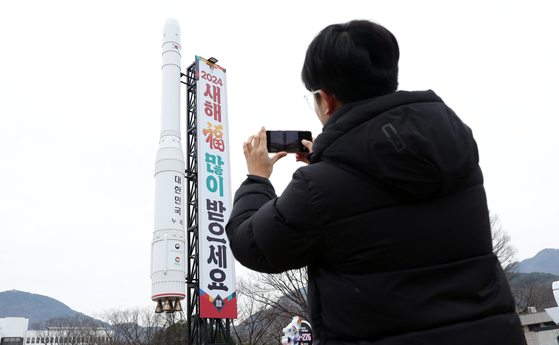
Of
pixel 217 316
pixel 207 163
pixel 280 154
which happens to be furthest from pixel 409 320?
pixel 207 163

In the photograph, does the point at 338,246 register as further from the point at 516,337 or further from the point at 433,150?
the point at 516,337

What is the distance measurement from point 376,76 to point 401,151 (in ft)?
1.17

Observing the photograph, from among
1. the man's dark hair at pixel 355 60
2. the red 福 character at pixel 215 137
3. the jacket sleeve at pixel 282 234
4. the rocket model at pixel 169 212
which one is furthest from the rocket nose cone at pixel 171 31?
the jacket sleeve at pixel 282 234

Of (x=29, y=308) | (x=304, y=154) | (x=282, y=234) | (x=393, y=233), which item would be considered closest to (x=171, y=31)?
(x=304, y=154)

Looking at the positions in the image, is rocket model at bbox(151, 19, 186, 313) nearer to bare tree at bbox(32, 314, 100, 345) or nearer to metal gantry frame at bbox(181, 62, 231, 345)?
metal gantry frame at bbox(181, 62, 231, 345)

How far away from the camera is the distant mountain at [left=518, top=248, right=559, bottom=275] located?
15888 centimetres

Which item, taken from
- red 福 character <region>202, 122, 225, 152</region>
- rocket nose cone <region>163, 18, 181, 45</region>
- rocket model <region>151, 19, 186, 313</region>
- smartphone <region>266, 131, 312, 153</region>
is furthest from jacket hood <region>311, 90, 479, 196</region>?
rocket nose cone <region>163, 18, 181, 45</region>

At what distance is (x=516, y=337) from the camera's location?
1.11 meters

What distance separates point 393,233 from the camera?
1111mm

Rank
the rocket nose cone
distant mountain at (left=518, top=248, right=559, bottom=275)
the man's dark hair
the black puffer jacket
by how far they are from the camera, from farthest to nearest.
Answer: distant mountain at (left=518, top=248, right=559, bottom=275) < the rocket nose cone < the man's dark hair < the black puffer jacket

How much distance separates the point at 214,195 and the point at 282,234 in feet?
43.1

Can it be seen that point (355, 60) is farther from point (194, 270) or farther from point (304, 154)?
point (194, 270)

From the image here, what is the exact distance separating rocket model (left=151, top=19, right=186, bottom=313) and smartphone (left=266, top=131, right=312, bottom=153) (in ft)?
37.6

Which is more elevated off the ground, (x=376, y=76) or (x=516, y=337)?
(x=376, y=76)
